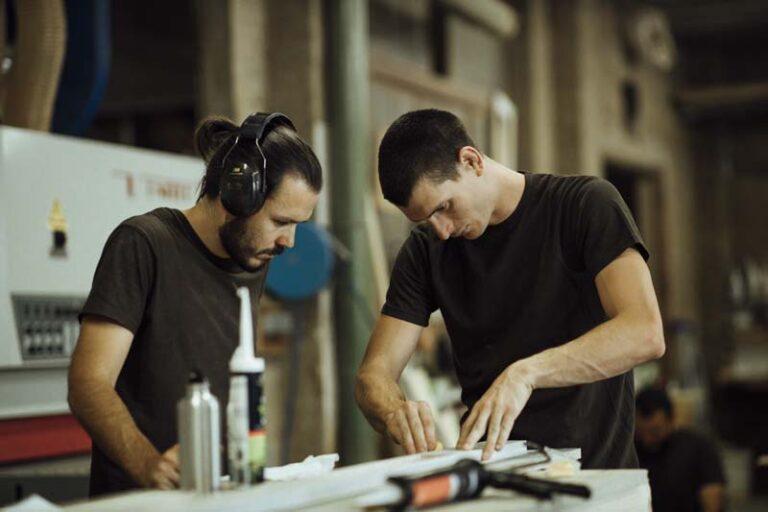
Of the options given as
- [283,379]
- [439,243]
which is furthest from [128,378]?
[283,379]

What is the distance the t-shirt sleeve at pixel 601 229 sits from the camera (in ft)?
7.14

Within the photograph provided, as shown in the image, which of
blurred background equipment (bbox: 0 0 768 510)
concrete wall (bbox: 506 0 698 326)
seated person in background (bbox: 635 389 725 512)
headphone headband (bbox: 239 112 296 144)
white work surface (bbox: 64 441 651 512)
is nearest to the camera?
white work surface (bbox: 64 441 651 512)

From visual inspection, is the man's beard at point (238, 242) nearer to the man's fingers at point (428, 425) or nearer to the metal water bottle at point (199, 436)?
the man's fingers at point (428, 425)

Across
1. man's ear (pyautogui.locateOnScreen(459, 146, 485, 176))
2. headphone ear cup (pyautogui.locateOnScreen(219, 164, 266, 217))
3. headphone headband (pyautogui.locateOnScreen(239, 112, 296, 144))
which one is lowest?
headphone ear cup (pyautogui.locateOnScreen(219, 164, 266, 217))

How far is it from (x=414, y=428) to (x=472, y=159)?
2.00 feet

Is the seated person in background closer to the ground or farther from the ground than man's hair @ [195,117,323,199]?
closer to the ground

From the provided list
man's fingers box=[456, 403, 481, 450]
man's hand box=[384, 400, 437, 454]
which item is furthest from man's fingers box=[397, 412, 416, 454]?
man's fingers box=[456, 403, 481, 450]

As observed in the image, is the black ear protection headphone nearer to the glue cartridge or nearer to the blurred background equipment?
the glue cartridge

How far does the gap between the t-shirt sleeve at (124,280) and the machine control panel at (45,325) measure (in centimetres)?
120

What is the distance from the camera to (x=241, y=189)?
211cm

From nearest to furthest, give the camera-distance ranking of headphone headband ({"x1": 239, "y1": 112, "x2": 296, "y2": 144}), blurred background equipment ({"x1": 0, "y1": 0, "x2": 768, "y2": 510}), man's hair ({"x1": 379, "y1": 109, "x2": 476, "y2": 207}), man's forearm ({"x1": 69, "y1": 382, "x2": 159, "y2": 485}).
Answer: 1. man's forearm ({"x1": 69, "y1": 382, "x2": 159, "y2": 485})
2. headphone headband ({"x1": 239, "y1": 112, "x2": 296, "y2": 144})
3. man's hair ({"x1": 379, "y1": 109, "x2": 476, "y2": 207})
4. blurred background equipment ({"x1": 0, "y1": 0, "x2": 768, "y2": 510})

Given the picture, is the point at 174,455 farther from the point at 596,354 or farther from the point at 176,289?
the point at 596,354

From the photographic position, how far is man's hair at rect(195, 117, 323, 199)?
2145 millimetres

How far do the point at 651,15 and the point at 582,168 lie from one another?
6.46ft
